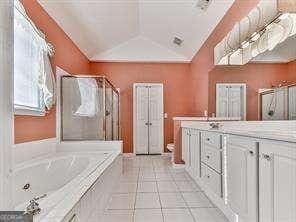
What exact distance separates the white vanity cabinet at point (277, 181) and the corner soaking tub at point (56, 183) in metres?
1.13

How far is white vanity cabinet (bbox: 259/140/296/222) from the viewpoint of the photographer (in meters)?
1.34

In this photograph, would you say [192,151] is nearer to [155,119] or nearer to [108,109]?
[108,109]

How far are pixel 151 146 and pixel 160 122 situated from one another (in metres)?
0.69

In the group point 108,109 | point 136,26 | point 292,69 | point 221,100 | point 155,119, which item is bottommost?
point 155,119

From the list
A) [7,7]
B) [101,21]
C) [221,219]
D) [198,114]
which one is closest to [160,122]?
[198,114]

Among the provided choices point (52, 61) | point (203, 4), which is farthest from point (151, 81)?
point (52, 61)

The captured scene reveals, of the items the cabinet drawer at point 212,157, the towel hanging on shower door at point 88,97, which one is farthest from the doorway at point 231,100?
the towel hanging on shower door at point 88,97

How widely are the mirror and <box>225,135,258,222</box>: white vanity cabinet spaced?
416mm

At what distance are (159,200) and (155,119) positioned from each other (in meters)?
3.98

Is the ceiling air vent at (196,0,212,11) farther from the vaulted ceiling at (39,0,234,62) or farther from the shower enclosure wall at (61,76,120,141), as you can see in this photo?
the shower enclosure wall at (61,76,120,141)

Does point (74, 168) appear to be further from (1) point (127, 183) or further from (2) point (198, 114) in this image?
(2) point (198, 114)

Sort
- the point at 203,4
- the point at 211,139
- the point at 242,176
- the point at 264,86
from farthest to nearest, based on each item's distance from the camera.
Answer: the point at 203,4
the point at 211,139
the point at 264,86
the point at 242,176

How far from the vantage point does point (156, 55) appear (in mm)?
6875

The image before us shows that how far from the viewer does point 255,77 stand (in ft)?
8.80
